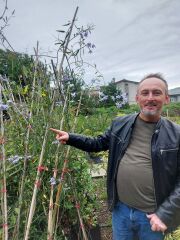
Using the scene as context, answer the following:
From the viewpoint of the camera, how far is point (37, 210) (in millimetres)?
2867

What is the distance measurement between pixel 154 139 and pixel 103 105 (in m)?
1.76

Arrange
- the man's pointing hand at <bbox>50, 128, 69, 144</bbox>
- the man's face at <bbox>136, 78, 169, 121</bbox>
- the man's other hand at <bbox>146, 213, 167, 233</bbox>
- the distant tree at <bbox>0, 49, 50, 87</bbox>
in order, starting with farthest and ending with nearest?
the distant tree at <bbox>0, 49, 50, 87</bbox> → the man's pointing hand at <bbox>50, 128, 69, 144</bbox> → the man's face at <bbox>136, 78, 169, 121</bbox> → the man's other hand at <bbox>146, 213, 167, 233</bbox>

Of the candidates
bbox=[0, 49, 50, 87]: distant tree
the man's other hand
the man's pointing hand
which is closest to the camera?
the man's other hand

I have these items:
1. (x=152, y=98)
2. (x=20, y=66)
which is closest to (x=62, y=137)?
(x=152, y=98)

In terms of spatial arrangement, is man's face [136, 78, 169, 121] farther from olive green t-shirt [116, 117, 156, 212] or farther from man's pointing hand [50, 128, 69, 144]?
man's pointing hand [50, 128, 69, 144]

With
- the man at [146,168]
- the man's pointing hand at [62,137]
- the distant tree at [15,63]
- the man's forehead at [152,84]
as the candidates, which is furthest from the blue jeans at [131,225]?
the distant tree at [15,63]

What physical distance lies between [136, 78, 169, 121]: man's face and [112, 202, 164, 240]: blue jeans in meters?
0.69

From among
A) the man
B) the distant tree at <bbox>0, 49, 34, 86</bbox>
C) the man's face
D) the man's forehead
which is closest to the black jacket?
the man

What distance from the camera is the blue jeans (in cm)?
232

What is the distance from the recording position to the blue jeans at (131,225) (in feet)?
7.61

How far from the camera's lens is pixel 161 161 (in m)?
2.17

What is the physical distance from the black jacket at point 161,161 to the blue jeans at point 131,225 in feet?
0.30

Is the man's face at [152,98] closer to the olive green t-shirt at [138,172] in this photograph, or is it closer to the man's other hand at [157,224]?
the olive green t-shirt at [138,172]

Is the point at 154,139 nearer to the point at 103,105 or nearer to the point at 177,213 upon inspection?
the point at 177,213
